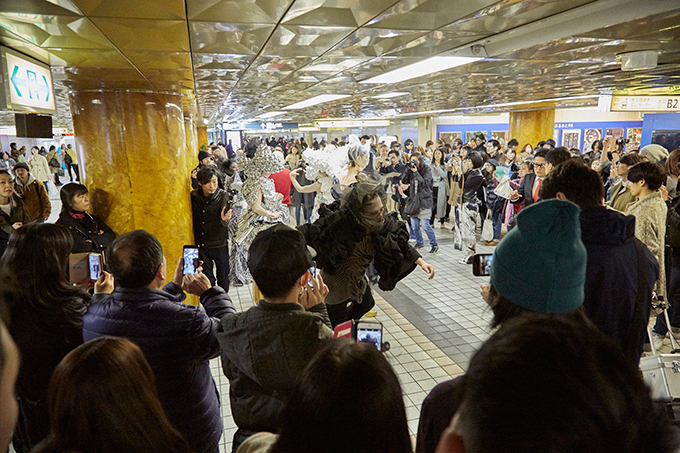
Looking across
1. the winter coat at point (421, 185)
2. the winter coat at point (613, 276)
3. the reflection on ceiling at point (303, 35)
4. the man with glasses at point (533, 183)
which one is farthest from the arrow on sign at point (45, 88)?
the winter coat at point (421, 185)

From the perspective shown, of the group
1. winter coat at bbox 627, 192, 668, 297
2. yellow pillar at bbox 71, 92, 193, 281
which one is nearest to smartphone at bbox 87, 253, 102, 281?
yellow pillar at bbox 71, 92, 193, 281

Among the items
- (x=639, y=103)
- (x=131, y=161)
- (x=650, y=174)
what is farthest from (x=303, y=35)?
(x=639, y=103)

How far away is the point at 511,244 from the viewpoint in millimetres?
1393

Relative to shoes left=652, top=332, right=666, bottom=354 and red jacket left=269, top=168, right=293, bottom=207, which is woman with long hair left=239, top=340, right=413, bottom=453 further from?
red jacket left=269, top=168, right=293, bottom=207

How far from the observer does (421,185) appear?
754 centimetres

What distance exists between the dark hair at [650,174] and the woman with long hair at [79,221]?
446 cm

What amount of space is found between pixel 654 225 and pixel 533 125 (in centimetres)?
1046

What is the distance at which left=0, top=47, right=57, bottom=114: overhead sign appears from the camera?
2.42 meters

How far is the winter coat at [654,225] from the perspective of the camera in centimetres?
349

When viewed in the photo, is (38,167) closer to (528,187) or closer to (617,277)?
(528,187)

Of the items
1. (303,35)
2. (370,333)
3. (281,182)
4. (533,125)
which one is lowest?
(370,333)

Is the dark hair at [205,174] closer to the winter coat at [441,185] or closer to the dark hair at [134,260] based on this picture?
the dark hair at [134,260]

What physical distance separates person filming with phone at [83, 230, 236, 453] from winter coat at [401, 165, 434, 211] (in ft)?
19.8

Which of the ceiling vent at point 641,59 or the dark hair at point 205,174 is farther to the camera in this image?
the dark hair at point 205,174
